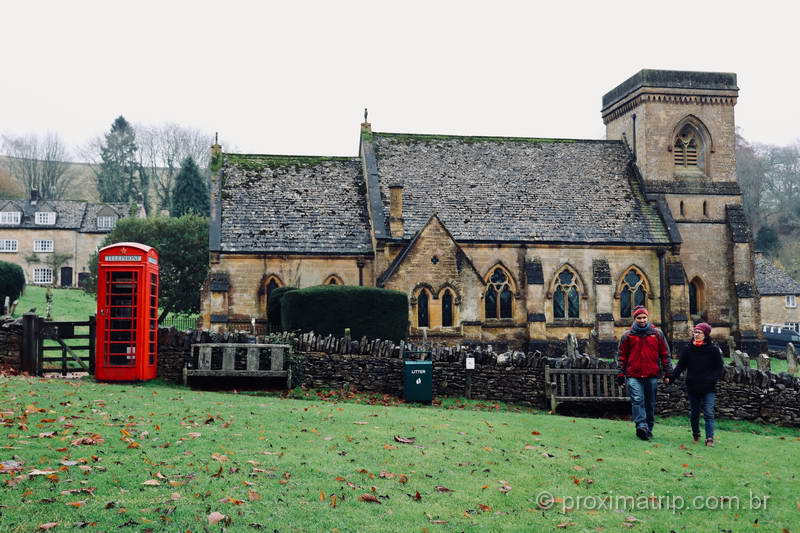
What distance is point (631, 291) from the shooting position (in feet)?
119

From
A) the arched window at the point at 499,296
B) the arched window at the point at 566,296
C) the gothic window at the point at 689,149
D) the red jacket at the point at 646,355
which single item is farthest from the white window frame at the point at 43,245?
the red jacket at the point at 646,355

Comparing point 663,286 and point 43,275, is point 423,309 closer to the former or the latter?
point 663,286

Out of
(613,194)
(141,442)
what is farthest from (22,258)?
(141,442)

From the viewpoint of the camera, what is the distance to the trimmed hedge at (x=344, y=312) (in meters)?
24.3

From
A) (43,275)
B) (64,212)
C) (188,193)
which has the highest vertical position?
(188,193)

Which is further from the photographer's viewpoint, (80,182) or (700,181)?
(80,182)

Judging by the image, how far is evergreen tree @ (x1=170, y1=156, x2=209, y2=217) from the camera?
76875 millimetres

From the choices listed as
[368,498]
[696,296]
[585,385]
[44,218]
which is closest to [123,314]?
[585,385]

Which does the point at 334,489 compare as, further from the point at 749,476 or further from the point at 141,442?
the point at 749,476

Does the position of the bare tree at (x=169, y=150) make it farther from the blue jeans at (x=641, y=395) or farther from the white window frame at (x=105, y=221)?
the blue jeans at (x=641, y=395)

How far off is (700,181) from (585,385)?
81.3 ft

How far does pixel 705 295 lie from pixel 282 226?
21719mm

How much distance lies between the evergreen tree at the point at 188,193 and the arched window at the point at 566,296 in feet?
164

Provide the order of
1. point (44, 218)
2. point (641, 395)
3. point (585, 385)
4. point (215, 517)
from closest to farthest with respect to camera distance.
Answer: point (215, 517) < point (641, 395) < point (585, 385) < point (44, 218)
